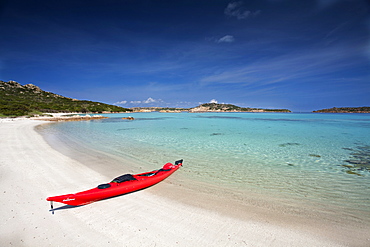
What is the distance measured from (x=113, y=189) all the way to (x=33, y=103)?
104 metres

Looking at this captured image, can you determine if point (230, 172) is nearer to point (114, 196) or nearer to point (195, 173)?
point (195, 173)

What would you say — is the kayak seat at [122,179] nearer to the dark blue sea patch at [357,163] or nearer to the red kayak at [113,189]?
the red kayak at [113,189]

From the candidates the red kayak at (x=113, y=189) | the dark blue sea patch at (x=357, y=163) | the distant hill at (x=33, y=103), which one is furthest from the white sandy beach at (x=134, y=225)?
the distant hill at (x=33, y=103)

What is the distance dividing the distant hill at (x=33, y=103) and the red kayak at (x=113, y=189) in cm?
5816

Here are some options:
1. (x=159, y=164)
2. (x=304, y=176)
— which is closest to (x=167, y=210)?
(x=159, y=164)

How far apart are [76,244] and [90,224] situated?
73 cm

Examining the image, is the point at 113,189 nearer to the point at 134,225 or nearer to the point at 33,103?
the point at 134,225

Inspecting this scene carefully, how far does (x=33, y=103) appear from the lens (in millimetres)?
83062

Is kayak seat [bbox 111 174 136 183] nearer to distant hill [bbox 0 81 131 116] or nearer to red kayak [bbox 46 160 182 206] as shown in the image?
red kayak [bbox 46 160 182 206]

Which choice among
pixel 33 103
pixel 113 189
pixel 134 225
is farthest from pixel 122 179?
pixel 33 103

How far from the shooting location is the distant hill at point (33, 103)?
55.0 meters

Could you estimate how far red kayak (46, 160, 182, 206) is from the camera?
17.7 feet

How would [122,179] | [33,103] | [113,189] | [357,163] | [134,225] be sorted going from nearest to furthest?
Answer: 1. [134,225]
2. [113,189]
3. [122,179]
4. [357,163]
5. [33,103]

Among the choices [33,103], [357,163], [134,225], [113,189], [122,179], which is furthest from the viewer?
[33,103]
